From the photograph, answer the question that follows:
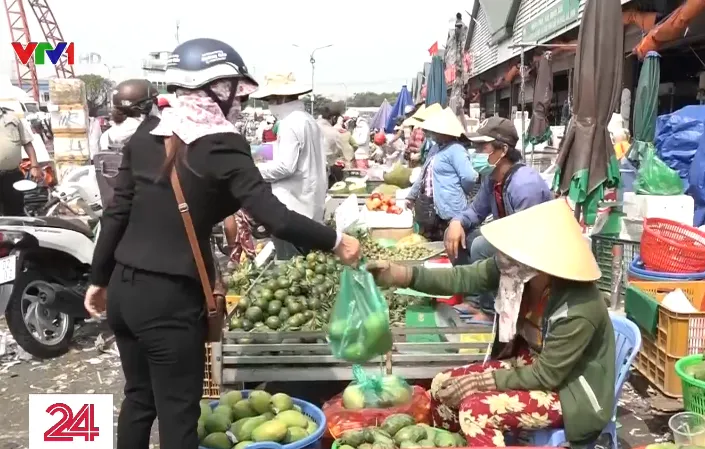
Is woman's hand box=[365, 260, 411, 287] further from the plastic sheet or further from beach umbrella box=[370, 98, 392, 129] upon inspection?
beach umbrella box=[370, 98, 392, 129]

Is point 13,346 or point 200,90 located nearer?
point 200,90

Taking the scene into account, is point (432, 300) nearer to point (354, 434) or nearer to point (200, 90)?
point (354, 434)

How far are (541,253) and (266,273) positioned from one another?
2.61m

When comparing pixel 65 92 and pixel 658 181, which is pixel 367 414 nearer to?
pixel 658 181

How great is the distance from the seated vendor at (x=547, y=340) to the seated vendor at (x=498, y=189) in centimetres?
146

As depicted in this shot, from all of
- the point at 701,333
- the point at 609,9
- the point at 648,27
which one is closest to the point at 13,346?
the point at 701,333

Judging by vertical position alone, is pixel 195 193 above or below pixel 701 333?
above

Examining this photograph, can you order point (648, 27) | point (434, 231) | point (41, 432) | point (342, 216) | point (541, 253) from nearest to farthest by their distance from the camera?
point (541, 253), point (41, 432), point (434, 231), point (342, 216), point (648, 27)

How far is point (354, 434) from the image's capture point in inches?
120

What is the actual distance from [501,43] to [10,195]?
22.0m

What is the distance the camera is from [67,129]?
14.1 metres

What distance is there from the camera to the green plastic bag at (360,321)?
3066 millimetres

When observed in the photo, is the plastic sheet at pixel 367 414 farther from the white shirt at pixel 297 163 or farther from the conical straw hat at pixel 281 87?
the conical straw hat at pixel 281 87

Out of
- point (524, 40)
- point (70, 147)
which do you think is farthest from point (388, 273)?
point (524, 40)
